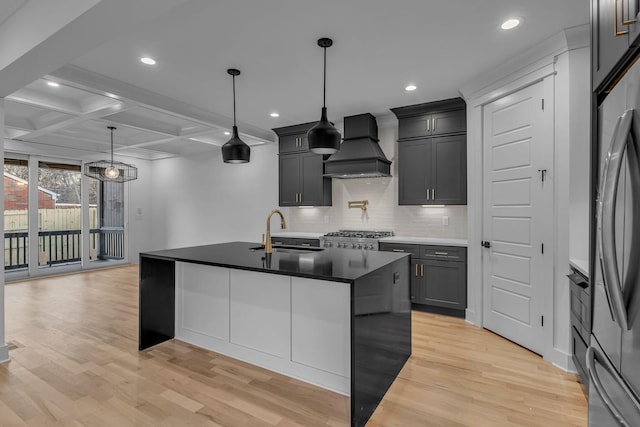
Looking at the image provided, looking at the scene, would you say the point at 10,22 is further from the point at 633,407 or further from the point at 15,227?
the point at 15,227

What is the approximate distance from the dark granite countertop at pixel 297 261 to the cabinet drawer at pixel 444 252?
1435 mm

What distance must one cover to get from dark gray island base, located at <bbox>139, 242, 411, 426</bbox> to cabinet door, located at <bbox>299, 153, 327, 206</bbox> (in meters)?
2.17

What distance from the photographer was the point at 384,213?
5133mm

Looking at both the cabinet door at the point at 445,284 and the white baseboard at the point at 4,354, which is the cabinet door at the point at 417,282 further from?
the white baseboard at the point at 4,354

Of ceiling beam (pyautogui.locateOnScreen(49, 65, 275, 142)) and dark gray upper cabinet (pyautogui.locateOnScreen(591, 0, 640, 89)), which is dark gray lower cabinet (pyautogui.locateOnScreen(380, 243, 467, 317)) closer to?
dark gray upper cabinet (pyautogui.locateOnScreen(591, 0, 640, 89))

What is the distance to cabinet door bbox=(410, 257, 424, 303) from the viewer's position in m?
4.20

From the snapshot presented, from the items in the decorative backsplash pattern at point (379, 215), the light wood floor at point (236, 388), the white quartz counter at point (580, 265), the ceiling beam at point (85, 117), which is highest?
the ceiling beam at point (85, 117)

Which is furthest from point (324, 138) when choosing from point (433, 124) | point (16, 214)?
point (16, 214)

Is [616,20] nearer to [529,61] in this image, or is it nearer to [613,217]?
[613,217]

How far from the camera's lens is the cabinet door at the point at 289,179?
561 centimetres

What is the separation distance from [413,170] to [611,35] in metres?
3.34

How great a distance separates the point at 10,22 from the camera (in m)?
2.43

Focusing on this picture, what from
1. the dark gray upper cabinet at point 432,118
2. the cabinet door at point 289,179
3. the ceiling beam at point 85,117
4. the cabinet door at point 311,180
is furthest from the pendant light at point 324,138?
the cabinet door at point 289,179

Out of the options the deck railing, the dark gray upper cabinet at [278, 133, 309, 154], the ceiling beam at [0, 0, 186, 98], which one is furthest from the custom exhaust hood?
Answer: the deck railing
